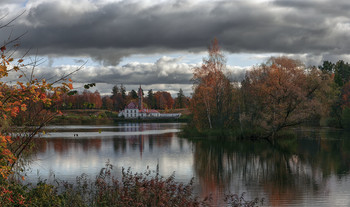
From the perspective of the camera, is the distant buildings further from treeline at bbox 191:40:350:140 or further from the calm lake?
the calm lake

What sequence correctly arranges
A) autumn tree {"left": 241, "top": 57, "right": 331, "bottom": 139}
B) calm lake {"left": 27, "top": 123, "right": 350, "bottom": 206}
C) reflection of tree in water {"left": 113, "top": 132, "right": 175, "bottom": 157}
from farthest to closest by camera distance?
autumn tree {"left": 241, "top": 57, "right": 331, "bottom": 139}
reflection of tree in water {"left": 113, "top": 132, "right": 175, "bottom": 157}
calm lake {"left": 27, "top": 123, "right": 350, "bottom": 206}

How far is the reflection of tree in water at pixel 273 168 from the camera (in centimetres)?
1847

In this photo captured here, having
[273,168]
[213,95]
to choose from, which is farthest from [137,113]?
[273,168]

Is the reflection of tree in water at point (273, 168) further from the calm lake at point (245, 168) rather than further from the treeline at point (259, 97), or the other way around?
the treeline at point (259, 97)

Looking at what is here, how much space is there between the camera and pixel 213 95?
50.2m

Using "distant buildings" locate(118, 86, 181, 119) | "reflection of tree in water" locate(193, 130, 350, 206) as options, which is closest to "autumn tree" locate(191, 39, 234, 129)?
"reflection of tree in water" locate(193, 130, 350, 206)

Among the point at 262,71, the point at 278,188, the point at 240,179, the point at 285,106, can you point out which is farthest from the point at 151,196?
the point at 262,71

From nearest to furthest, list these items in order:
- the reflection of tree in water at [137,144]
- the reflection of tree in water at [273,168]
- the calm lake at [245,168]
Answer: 1. the calm lake at [245,168]
2. the reflection of tree in water at [273,168]
3. the reflection of tree in water at [137,144]

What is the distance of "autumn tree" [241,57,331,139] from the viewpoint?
148 ft

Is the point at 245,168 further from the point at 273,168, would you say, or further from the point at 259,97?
the point at 259,97

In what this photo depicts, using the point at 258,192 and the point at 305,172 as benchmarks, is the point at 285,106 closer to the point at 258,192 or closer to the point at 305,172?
the point at 305,172

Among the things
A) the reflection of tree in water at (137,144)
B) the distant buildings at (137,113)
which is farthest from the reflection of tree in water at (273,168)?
the distant buildings at (137,113)

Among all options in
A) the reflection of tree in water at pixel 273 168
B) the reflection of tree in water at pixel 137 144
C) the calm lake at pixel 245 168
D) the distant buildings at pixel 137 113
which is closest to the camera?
the calm lake at pixel 245 168

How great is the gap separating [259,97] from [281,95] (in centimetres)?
329
